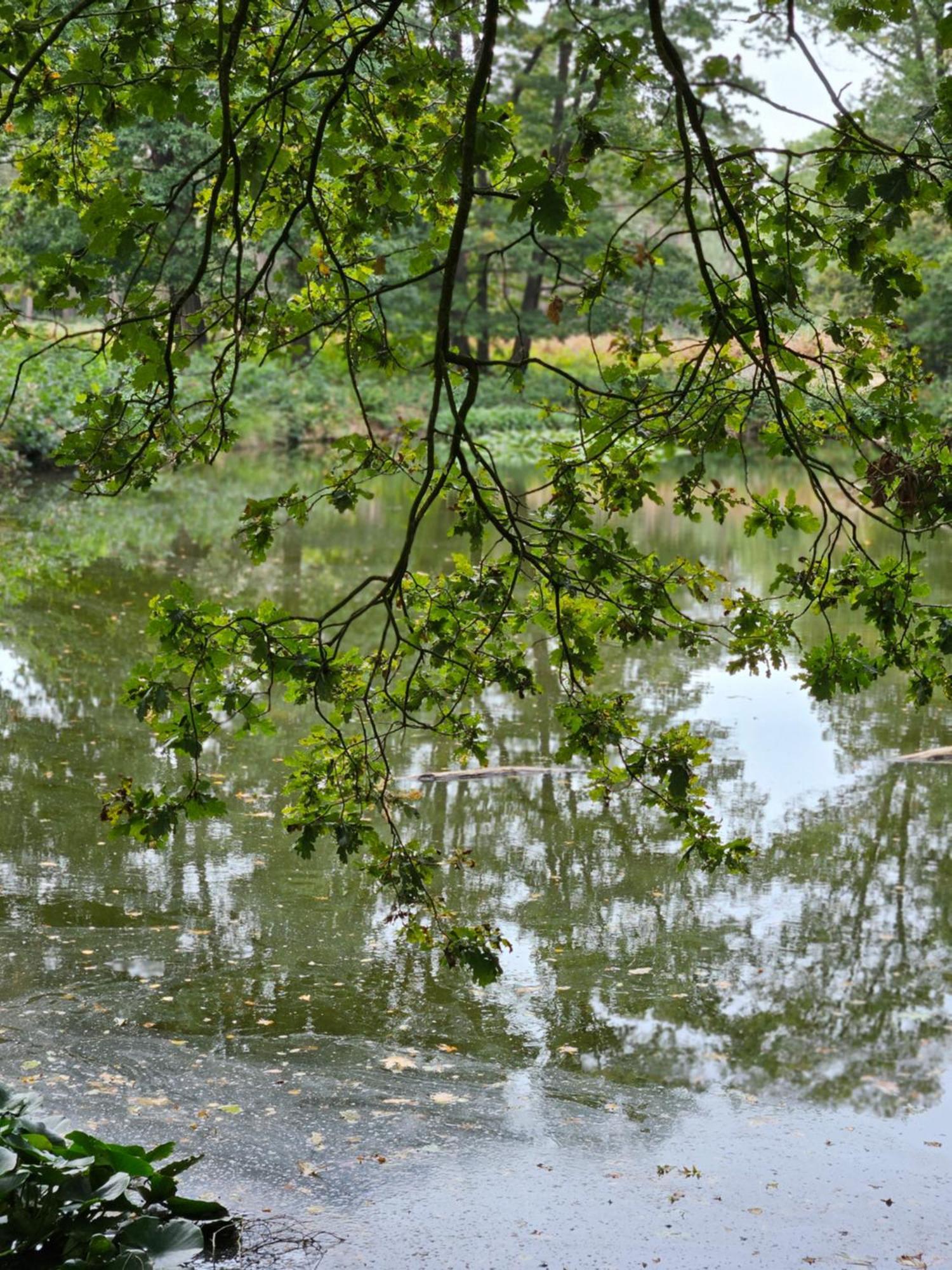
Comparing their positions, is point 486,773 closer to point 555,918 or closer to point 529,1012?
point 555,918

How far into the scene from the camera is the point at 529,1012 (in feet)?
17.9

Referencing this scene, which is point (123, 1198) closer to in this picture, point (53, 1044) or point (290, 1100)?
point (290, 1100)

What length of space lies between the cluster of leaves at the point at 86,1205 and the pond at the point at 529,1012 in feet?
1.47

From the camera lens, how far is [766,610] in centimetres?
421

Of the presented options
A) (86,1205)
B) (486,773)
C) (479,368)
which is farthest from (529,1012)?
(486,773)

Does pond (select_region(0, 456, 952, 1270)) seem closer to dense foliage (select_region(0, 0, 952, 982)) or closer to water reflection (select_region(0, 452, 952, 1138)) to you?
water reflection (select_region(0, 452, 952, 1138))

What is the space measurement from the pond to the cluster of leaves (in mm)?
448

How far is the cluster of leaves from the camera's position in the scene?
3.29 meters

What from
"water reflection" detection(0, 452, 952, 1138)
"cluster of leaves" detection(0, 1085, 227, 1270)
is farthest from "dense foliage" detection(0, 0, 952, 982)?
"water reflection" detection(0, 452, 952, 1138)

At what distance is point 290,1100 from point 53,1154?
121 cm

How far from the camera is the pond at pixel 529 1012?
409 centimetres

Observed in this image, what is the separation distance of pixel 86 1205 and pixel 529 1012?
2403 millimetres

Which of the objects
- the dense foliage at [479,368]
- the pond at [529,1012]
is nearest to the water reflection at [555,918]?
the pond at [529,1012]

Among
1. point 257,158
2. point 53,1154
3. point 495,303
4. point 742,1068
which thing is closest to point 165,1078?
point 53,1154
